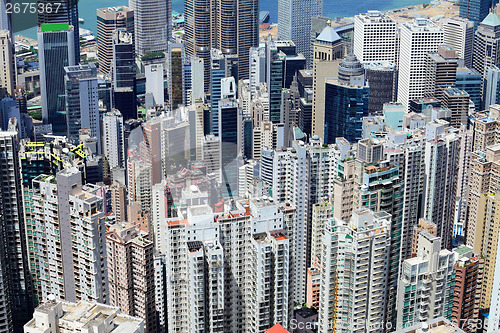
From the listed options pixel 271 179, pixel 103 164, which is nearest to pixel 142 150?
pixel 103 164

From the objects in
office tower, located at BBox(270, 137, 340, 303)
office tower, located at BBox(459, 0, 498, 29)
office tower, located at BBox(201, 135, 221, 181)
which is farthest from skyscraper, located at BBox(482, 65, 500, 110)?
office tower, located at BBox(270, 137, 340, 303)

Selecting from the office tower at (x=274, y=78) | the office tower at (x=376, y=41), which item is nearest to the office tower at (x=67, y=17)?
the office tower at (x=274, y=78)

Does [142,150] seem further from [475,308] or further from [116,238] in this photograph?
[475,308]

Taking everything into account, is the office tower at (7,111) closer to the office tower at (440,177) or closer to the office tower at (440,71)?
the office tower at (440,71)

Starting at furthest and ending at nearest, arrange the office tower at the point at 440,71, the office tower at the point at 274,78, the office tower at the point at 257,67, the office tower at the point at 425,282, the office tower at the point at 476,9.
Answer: the office tower at the point at 476,9, the office tower at the point at 257,67, the office tower at the point at 440,71, the office tower at the point at 274,78, the office tower at the point at 425,282

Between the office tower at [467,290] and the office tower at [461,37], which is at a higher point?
the office tower at [461,37]

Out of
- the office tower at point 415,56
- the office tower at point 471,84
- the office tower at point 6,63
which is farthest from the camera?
the office tower at point 6,63

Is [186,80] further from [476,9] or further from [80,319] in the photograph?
[80,319]
